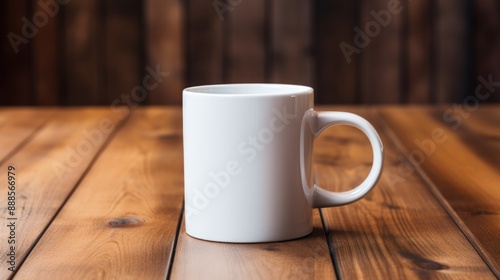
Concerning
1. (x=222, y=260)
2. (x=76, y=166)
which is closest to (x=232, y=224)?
(x=222, y=260)

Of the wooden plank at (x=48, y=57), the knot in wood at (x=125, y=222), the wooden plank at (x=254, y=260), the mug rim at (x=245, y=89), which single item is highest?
the mug rim at (x=245, y=89)

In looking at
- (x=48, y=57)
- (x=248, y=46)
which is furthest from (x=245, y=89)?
(x=48, y=57)

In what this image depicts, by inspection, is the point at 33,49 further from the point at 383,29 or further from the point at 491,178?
the point at 491,178

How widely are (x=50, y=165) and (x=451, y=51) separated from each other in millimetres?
1462

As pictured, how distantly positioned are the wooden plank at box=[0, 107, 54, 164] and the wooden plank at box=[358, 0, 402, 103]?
1.04 m

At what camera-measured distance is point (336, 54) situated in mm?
2193

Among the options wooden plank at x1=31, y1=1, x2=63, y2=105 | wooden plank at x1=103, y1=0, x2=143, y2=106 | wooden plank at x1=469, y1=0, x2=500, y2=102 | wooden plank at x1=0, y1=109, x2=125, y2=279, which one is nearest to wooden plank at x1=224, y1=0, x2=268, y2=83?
wooden plank at x1=103, y1=0, x2=143, y2=106

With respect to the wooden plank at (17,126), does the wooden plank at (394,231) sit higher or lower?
higher

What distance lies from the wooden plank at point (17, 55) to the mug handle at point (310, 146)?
1607 millimetres

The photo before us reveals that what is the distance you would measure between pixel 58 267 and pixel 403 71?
171 cm

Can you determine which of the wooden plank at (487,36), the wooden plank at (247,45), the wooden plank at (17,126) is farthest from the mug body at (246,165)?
the wooden plank at (487,36)

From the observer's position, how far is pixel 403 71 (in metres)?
2.20

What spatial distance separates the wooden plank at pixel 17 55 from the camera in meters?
2.15

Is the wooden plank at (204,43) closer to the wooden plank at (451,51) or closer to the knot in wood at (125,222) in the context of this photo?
the wooden plank at (451,51)
